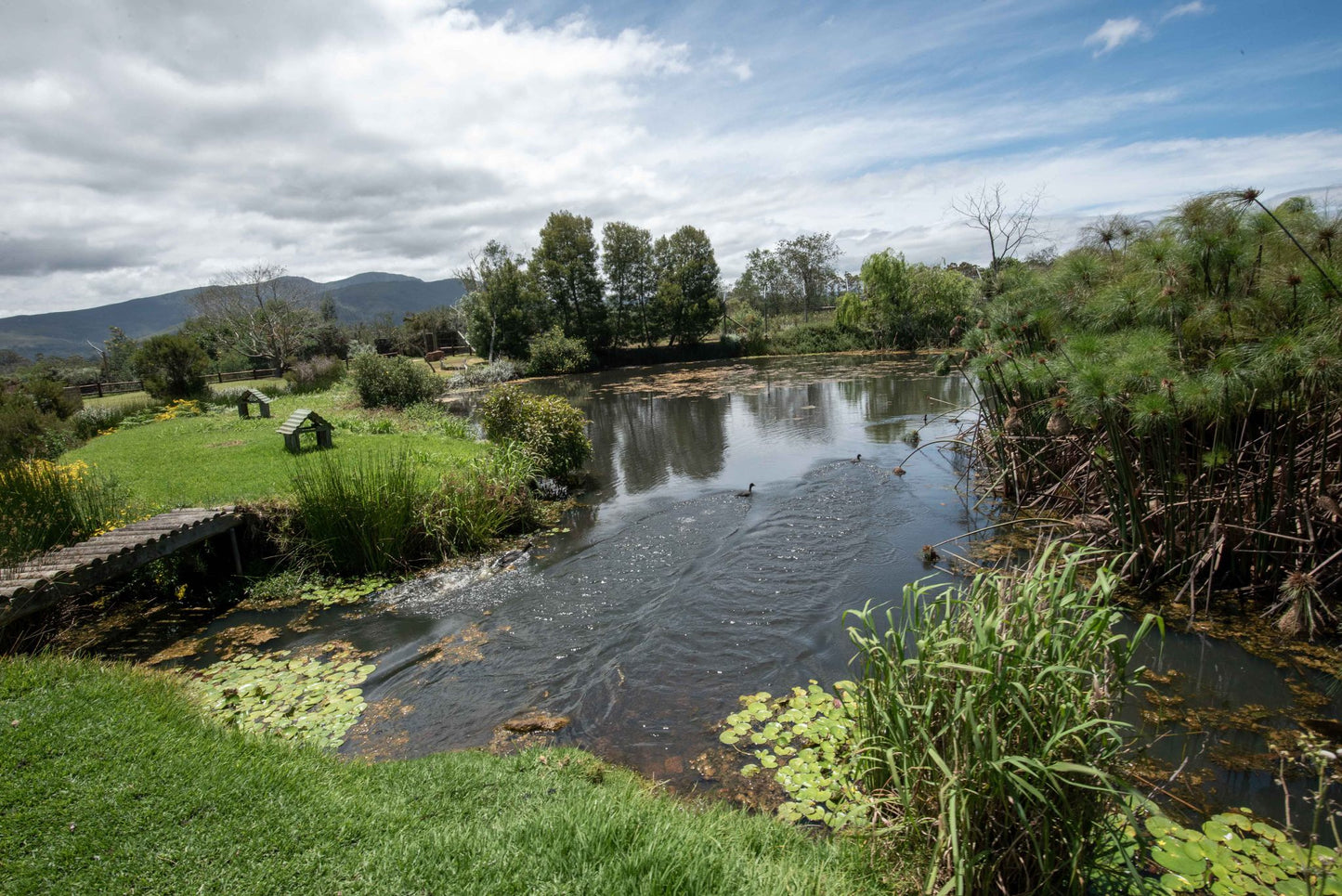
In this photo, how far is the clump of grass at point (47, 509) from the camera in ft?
23.5

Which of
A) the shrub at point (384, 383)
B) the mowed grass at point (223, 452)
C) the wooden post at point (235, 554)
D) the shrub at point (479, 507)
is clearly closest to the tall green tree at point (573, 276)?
the shrub at point (384, 383)

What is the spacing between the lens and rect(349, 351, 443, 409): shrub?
2091 cm

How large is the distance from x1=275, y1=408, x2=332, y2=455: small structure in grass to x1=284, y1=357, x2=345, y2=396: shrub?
15005 mm

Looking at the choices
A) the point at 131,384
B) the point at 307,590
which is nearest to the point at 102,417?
the point at 131,384

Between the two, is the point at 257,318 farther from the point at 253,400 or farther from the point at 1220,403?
the point at 1220,403

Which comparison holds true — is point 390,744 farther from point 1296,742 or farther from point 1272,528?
point 1272,528

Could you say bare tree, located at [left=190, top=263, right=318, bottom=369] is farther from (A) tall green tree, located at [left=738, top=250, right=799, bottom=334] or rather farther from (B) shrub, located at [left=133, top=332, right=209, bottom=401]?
(A) tall green tree, located at [left=738, top=250, right=799, bottom=334]

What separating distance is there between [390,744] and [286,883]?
7.62 ft

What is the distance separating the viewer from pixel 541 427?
40.5 feet

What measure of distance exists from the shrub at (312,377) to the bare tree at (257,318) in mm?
5112

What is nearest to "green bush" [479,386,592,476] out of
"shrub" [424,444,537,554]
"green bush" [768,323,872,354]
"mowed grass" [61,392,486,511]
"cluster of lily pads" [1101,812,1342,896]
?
"mowed grass" [61,392,486,511]

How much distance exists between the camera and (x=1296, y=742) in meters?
4.44

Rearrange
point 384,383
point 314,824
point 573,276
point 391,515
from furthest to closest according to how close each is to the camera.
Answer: point 573,276 < point 384,383 < point 391,515 < point 314,824

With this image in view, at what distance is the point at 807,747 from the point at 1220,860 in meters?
2.35
